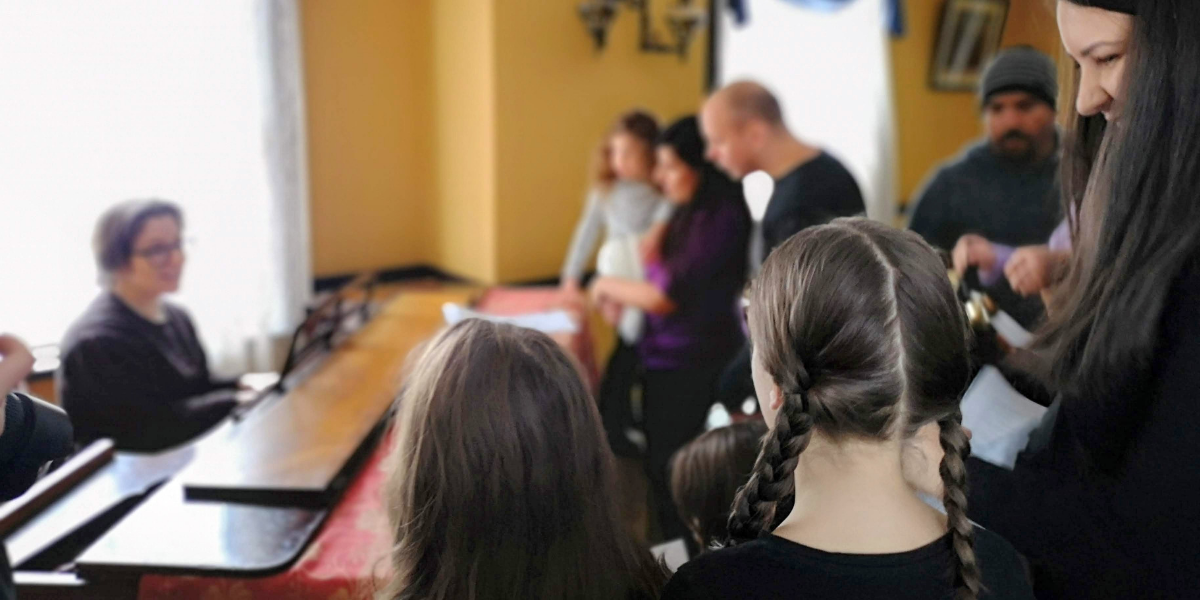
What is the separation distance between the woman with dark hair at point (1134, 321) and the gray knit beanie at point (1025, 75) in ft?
5.16

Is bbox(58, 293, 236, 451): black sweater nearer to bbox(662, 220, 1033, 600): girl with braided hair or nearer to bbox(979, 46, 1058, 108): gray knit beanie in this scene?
bbox(662, 220, 1033, 600): girl with braided hair

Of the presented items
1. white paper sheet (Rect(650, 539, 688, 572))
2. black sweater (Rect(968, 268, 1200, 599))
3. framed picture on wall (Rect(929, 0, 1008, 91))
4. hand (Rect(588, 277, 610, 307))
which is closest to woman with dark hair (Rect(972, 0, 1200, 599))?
black sweater (Rect(968, 268, 1200, 599))

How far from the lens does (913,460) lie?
91 centimetres

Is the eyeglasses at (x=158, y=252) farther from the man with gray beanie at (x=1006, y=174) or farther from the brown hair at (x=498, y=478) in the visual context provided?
the man with gray beanie at (x=1006, y=174)

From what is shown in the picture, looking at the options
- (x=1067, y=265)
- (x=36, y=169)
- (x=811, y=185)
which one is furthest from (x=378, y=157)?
(x=1067, y=265)

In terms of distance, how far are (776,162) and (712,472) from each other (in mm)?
1155

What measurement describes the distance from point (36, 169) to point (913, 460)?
9.41 feet

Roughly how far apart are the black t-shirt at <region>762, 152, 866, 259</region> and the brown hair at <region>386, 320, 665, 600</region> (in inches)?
49.7

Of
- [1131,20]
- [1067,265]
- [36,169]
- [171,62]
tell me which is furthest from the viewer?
[171,62]

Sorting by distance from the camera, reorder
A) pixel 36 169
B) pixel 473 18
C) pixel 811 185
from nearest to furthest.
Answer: pixel 811 185 → pixel 36 169 → pixel 473 18

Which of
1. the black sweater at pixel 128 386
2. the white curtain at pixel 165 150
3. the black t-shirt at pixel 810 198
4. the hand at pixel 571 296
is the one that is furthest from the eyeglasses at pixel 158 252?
the black t-shirt at pixel 810 198

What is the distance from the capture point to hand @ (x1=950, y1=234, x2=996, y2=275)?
4.78 ft

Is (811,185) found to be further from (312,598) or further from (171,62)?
(171,62)

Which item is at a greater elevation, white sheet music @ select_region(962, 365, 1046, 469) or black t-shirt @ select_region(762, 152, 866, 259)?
black t-shirt @ select_region(762, 152, 866, 259)
